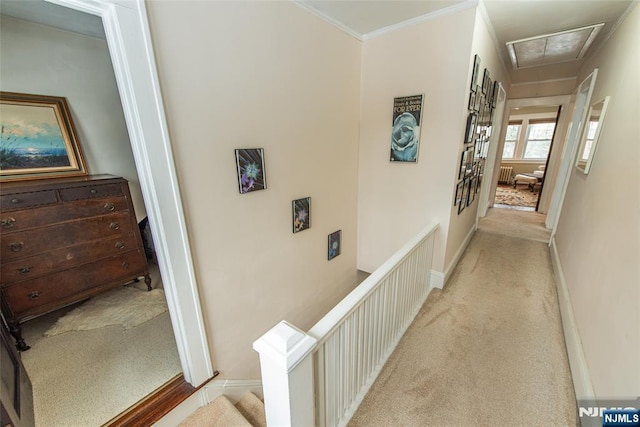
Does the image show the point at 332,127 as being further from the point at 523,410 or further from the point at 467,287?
the point at 523,410

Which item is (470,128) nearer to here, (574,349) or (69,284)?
(574,349)

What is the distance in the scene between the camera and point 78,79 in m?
2.02

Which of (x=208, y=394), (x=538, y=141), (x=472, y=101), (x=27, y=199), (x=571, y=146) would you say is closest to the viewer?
(x=208, y=394)

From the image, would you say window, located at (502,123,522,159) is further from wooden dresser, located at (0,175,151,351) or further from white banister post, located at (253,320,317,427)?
wooden dresser, located at (0,175,151,351)

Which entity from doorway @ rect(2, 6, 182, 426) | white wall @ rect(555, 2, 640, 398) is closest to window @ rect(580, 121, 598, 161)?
white wall @ rect(555, 2, 640, 398)

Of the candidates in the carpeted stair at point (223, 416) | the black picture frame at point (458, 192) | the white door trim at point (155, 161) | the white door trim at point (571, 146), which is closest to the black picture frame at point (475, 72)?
the black picture frame at point (458, 192)

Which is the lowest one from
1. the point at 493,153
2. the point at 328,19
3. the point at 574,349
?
the point at 574,349

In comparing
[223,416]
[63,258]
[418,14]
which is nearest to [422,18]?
[418,14]

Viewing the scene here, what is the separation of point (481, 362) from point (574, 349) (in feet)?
1.86

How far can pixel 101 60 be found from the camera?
2.12 meters

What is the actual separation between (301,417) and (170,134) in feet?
4.50

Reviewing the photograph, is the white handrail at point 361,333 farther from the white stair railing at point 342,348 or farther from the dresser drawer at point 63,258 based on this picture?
the dresser drawer at point 63,258

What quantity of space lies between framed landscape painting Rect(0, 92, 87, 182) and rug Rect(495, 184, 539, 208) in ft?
23.2

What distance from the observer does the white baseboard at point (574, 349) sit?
130 cm
